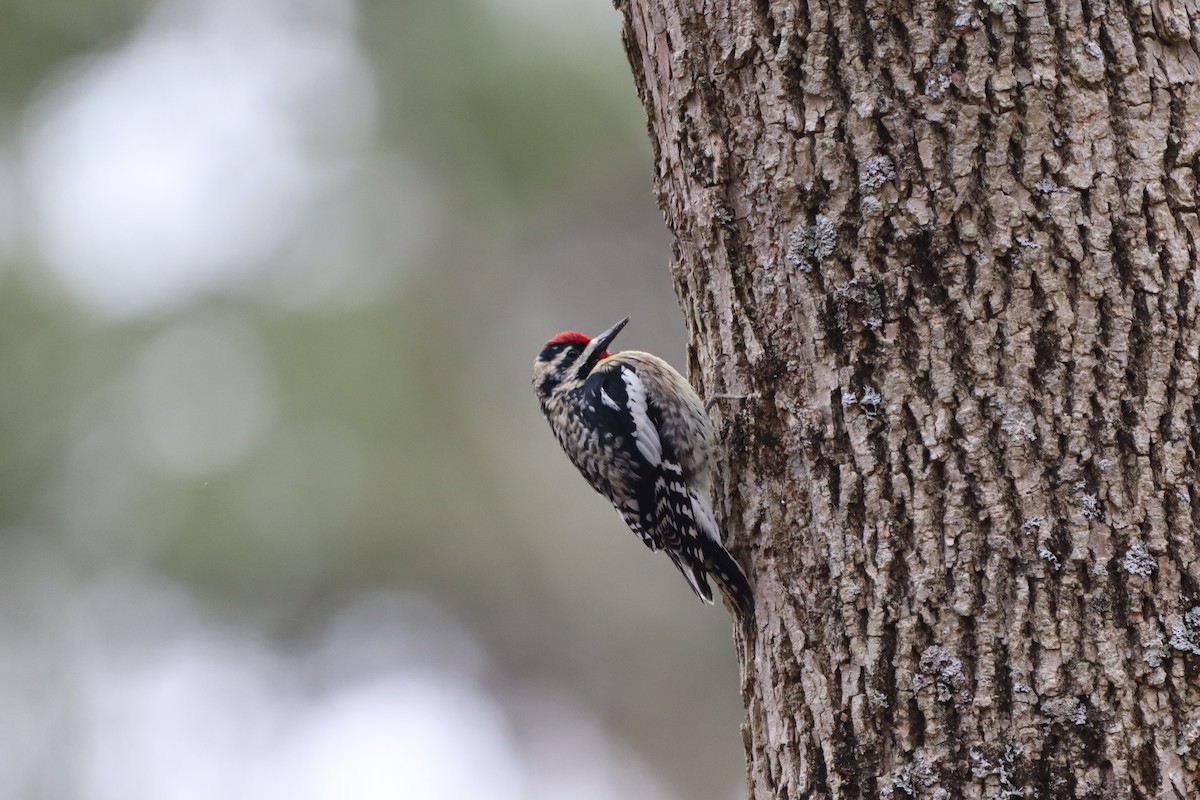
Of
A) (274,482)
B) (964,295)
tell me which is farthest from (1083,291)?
(274,482)

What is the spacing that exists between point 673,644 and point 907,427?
298 inches

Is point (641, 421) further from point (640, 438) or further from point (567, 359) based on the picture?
point (567, 359)

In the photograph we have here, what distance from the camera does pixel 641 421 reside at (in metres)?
3.77

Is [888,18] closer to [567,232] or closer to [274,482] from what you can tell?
[274,482]

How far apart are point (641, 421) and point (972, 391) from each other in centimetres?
165

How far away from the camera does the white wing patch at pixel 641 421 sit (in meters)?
3.67

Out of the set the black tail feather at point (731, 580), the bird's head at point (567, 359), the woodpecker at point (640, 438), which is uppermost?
the bird's head at point (567, 359)

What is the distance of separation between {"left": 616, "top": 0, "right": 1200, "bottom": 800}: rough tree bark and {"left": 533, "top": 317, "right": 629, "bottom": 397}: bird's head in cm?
174

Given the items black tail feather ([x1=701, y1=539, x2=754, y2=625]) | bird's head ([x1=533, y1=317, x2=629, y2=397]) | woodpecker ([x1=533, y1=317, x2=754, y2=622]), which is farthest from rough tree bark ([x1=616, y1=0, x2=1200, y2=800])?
bird's head ([x1=533, y1=317, x2=629, y2=397])

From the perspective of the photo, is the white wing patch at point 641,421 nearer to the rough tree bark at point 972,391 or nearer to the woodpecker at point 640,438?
the woodpecker at point 640,438

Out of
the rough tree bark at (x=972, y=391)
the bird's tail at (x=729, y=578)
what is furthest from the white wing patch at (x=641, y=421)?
the rough tree bark at (x=972, y=391)

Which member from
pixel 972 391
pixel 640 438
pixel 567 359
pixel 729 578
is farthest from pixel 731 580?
pixel 567 359

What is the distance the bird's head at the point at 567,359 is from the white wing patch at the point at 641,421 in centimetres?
35

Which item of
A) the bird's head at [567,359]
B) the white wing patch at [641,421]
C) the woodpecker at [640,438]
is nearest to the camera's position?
the woodpecker at [640,438]
